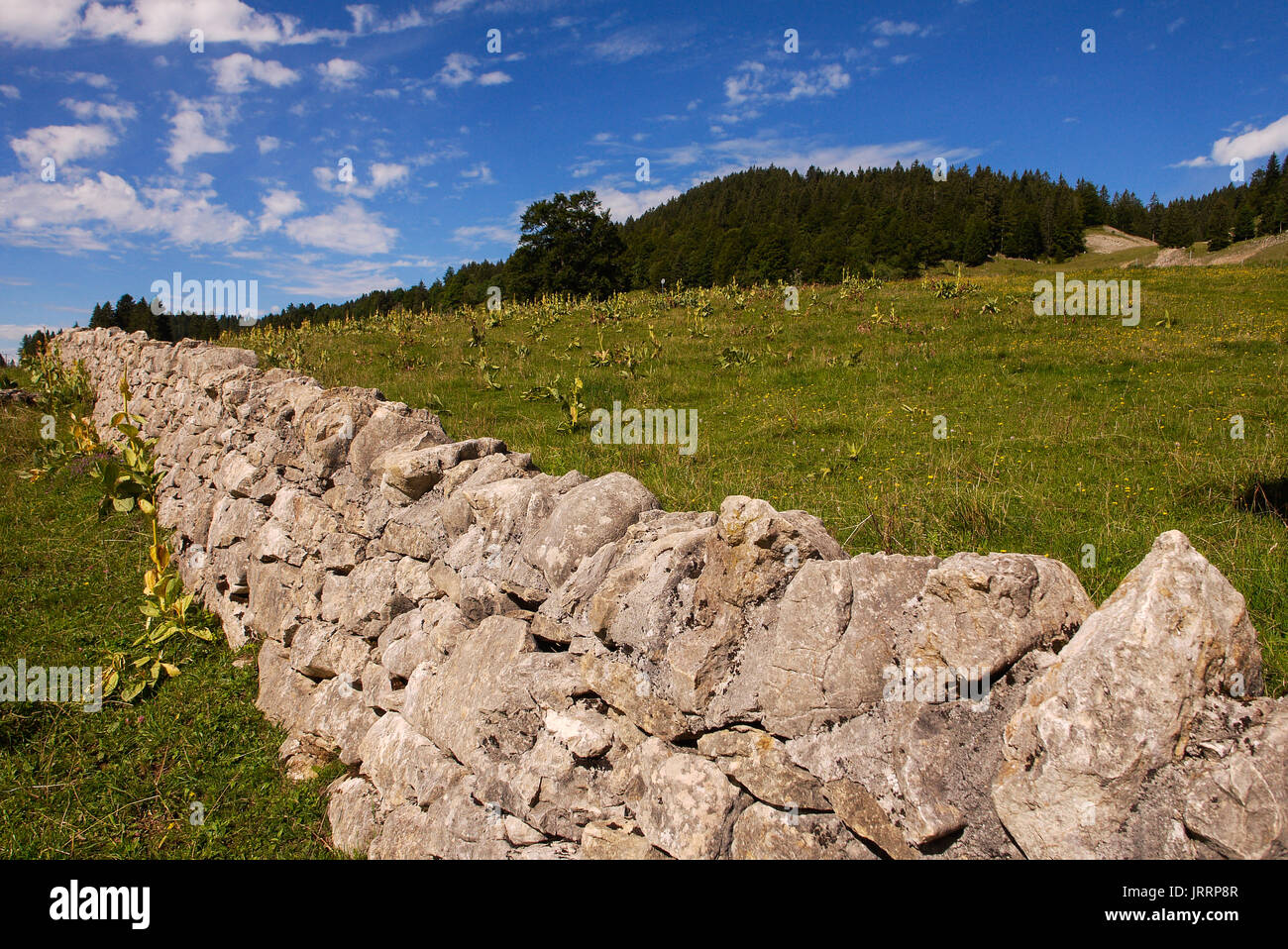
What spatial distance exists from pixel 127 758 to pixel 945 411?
9.12m

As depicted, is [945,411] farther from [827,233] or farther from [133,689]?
[827,233]

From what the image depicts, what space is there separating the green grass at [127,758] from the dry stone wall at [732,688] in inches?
15.1

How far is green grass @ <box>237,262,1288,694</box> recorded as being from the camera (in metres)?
4.20

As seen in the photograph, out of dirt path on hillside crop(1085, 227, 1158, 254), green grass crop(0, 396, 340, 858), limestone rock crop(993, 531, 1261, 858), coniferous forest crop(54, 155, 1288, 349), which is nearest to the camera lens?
limestone rock crop(993, 531, 1261, 858)

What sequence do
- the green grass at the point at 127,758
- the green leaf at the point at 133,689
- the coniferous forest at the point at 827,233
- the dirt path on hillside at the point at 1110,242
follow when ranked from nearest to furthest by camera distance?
the green grass at the point at 127,758, the green leaf at the point at 133,689, the coniferous forest at the point at 827,233, the dirt path on hillside at the point at 1110,242

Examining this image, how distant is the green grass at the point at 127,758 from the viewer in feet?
16.5

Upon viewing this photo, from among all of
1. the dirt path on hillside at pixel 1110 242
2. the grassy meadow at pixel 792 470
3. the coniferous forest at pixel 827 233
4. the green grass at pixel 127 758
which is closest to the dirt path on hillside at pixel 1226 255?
the coniferous forest at pixel 827 233

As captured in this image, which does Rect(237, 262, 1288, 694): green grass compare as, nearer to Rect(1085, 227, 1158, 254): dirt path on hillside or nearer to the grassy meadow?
the grassy meadow

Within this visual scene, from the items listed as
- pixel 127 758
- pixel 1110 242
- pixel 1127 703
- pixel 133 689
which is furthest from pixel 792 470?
pixel 1110 242

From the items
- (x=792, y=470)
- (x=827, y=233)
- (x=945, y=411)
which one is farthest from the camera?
(x=827, y=233)

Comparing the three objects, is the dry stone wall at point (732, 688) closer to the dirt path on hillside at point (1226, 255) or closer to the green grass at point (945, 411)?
the green grass at point (945, 411)

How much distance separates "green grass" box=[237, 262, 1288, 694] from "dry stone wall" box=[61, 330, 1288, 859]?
4.06 feet

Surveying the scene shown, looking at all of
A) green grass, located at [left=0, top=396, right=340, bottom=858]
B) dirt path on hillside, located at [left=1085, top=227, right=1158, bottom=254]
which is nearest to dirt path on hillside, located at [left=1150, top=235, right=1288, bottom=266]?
dirt path on hillside, located at [left=1085, top=227, right=1158, bottom=254]

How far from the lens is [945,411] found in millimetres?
7367
